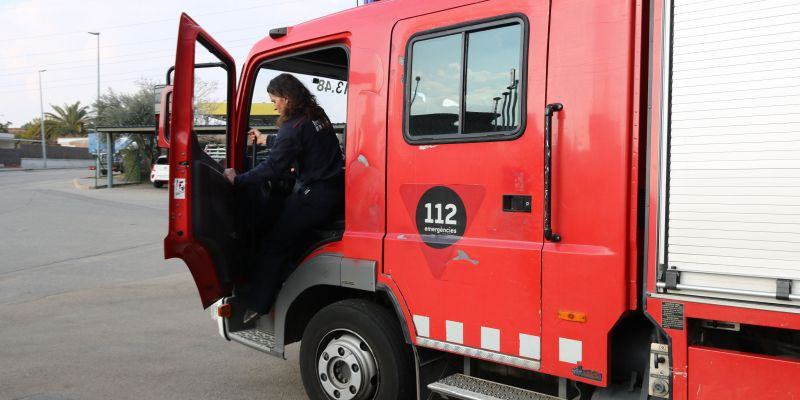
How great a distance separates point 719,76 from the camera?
2.35m

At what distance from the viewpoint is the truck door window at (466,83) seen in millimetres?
2979

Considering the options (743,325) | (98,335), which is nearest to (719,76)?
(743,325)

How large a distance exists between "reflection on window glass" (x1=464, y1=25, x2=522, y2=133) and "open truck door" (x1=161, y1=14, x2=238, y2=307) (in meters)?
1.66

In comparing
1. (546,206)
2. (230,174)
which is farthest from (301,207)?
(546,206)

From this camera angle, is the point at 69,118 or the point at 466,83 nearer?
the point at 466,83

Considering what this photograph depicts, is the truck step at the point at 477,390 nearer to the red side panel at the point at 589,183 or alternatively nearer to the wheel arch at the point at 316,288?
the red side panel at the point at 589,183

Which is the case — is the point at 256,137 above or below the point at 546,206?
above

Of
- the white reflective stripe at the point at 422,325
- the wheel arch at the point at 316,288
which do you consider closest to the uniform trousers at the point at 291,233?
the wheel arch at the point at 316,288

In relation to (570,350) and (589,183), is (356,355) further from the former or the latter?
(589,183)

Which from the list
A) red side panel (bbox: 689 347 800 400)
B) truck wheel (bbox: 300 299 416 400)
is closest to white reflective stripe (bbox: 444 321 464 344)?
truck wheel (bbox: 300 299 416 400)

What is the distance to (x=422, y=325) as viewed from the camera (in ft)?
10.8

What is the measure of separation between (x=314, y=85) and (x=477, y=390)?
2.58 m

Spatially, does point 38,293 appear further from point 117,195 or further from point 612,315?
point 117,195

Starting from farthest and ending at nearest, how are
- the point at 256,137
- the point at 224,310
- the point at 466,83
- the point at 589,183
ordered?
1. the point at 256,137
2. the point at 224,310
3. the point at 466,83
4. the point at 589,183
